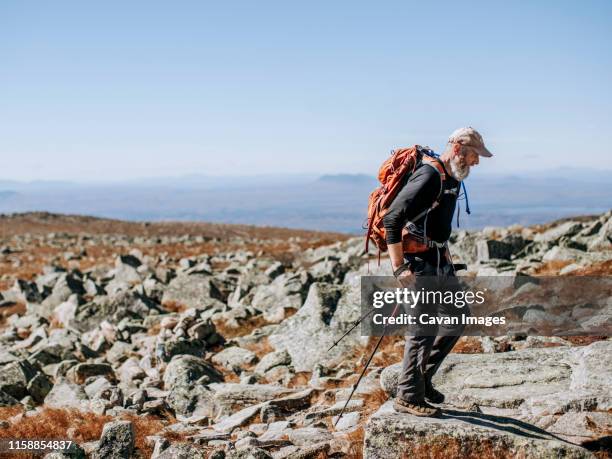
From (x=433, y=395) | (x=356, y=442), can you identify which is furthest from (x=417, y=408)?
(x=356, y=442)

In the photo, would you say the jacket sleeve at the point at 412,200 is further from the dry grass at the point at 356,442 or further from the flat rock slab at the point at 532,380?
the flat rock slab at the point at 532,380

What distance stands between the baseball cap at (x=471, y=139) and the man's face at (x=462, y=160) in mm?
47

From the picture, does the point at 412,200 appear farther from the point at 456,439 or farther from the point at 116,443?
the point at 116,443

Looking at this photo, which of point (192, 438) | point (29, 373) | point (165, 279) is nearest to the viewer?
point (192, 438)

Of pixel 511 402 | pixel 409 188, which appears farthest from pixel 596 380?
pixel 409 188

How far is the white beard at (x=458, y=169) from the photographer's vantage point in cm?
684

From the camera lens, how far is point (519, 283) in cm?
1486

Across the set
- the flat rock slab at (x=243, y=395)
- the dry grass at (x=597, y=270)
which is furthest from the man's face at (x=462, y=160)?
the dry grass at (x=597, y=270)

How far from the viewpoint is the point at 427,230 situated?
695 cm

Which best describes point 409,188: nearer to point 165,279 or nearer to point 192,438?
point 192,438

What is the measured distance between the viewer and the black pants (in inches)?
274

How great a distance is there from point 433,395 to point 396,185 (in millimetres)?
2849

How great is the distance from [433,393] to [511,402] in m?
1.34

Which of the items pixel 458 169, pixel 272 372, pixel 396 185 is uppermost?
pixel 458 169
